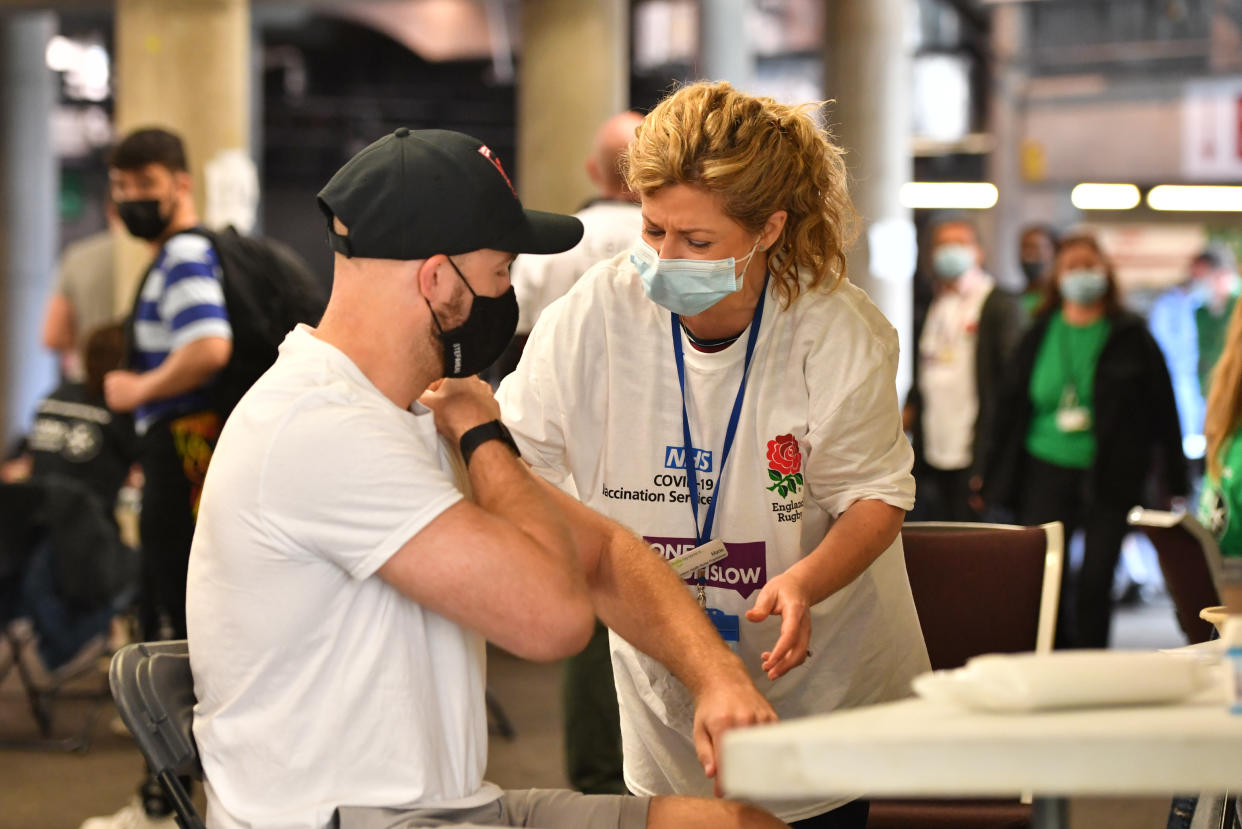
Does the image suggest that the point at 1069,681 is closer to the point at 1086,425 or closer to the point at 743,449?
the point at 743,449

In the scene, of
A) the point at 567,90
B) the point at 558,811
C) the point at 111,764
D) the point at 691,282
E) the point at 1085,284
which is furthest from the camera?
the point at 567,90

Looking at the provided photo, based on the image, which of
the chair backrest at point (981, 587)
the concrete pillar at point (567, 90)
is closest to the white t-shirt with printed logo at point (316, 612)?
the chair backrest at point (981, 587)

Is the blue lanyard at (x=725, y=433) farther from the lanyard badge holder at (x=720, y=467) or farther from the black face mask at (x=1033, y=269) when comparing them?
the black face mask at (x=1033, y=269)

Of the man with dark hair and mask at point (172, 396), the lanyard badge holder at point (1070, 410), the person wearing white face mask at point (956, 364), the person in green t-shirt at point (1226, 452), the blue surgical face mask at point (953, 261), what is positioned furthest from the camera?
Answer: the blue surgical face mask at point (953, 261)

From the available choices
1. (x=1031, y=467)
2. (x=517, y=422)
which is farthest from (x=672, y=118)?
(x=1031, y=467)

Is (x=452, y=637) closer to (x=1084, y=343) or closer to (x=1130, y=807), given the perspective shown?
(x=1130, y=807)

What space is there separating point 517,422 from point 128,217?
2.18 meters

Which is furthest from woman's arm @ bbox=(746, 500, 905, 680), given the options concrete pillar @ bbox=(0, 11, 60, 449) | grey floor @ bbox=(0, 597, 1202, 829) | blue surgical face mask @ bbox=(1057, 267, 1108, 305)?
concrete pillar @ bbox=(0, 11, 60, 449)

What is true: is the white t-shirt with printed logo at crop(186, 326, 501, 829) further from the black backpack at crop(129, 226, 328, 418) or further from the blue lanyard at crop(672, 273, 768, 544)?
the black backpack at crop(129, 226, 328, 418)

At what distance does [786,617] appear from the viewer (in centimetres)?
174

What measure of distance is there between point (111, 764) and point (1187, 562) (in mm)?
3276

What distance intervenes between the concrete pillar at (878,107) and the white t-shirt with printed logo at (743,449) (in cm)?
640

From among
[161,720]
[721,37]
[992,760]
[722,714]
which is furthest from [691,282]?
[721,37]

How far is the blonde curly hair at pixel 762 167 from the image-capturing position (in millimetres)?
1903
